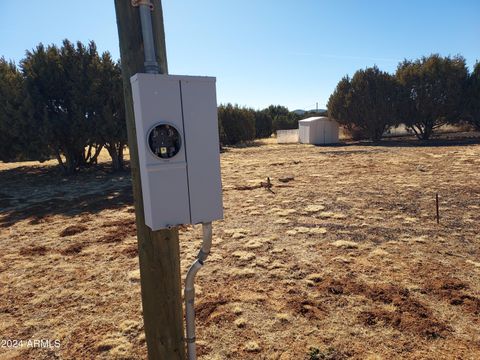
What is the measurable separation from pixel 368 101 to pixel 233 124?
44.4 ft

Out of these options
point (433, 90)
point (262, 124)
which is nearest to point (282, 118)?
point (262, 124)

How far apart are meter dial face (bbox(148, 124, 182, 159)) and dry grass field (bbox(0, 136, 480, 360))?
2157mm

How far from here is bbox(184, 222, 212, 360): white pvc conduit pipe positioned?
196cm

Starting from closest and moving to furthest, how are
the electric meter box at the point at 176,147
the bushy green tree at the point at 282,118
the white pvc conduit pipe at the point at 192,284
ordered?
the electric meter box at the point at 176,147 → the white pvc conduit pipe at the point at 192,284 → the bushy green tree at the point at 282,118

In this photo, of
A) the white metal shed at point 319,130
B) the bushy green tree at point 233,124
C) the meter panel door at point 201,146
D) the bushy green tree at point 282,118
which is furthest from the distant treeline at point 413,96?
the meter panel door at point 201,146

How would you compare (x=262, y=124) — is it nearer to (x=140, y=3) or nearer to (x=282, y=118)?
(x=282, y=118)

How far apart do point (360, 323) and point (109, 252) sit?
4.24m

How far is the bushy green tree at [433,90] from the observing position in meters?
25.5

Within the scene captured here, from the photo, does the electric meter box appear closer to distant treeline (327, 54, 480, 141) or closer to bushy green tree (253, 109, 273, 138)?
distant treeline (327, 54, 480, 141)

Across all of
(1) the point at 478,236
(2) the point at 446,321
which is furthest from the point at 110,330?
(1) the point at 478,236

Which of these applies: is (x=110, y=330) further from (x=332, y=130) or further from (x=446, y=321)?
(x=332, y=130)

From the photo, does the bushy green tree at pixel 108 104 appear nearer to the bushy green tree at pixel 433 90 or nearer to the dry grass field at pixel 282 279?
the dry grass field at pixel 282 279

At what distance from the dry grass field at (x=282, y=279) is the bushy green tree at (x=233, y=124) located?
24691 mm

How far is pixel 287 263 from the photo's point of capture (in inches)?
188
